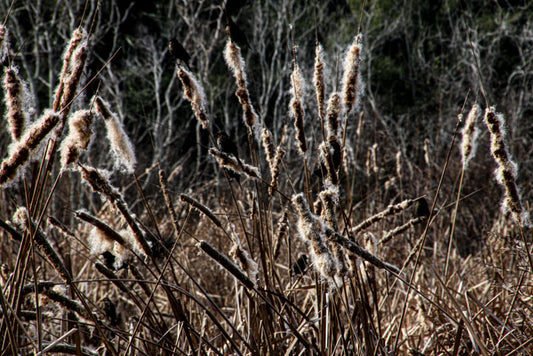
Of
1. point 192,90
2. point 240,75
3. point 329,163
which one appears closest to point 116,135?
point 192,90

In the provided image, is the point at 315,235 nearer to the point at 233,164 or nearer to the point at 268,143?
the point at 233,164

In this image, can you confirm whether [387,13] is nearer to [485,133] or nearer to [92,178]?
[485,133]

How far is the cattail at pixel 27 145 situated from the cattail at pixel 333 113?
669 millimetres

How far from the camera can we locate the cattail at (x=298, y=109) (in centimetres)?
119

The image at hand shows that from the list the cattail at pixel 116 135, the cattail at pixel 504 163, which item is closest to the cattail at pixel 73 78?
the cattail at pixel 116 135

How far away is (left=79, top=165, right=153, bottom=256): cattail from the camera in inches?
40.5

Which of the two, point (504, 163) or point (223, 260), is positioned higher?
point (504, 163)

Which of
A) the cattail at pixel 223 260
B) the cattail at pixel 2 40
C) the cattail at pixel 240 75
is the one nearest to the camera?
the cattail at pixel 223 260

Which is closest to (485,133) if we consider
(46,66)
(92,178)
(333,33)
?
(333,33)

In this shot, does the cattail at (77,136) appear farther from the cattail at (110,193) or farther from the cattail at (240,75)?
the cattail at (240,75)

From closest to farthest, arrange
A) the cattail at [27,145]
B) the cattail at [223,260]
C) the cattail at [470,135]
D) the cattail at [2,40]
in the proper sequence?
the cattail at [27,145], the cattail at [223,260], the cattail at [2,40], the cattail at [470,135]

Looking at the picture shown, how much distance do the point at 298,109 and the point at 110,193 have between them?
1.70 ft

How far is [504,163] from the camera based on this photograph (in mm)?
1046

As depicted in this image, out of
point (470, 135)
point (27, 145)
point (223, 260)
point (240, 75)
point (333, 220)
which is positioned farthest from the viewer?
point (240, 75)
